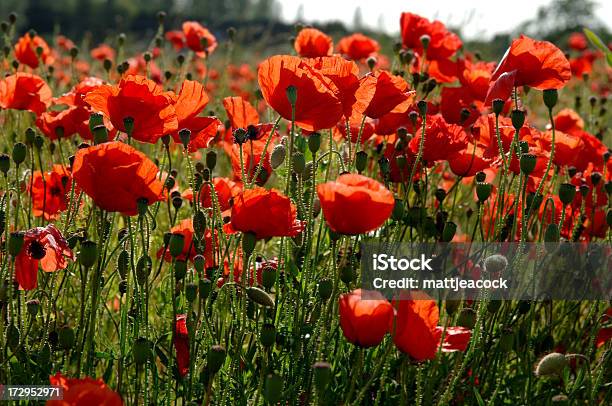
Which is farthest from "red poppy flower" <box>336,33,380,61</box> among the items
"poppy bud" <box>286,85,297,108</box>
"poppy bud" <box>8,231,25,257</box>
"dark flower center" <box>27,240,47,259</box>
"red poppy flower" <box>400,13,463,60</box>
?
"poppy bud" <box>8,231,25,257</box>

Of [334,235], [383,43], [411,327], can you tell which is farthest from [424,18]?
[383,43]

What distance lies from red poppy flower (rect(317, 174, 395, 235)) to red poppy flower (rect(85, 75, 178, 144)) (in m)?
0.52

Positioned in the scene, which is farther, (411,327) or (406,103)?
(406,103)

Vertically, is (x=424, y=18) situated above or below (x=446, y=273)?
above

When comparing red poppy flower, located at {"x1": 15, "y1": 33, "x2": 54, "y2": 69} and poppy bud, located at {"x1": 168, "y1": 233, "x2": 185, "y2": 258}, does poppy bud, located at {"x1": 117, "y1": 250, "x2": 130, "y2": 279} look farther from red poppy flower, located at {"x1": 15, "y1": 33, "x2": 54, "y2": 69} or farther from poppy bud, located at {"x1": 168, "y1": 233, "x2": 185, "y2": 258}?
red poppy flower, located at {"x1": 15, "y1": 33, "x2": 54, "y2": 69}

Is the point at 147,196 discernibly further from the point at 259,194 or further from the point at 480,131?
the point at 480,131

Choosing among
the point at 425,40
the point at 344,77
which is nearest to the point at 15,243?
the point at 344,77

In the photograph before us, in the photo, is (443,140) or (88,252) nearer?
(88,252)

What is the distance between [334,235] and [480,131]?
0.78 meters

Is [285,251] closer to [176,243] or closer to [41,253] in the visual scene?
[176,243]

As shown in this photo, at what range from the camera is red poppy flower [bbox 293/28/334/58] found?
286 cm

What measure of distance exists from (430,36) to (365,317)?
1.81m

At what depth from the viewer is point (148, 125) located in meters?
1.71

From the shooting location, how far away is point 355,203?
4.32 ft
